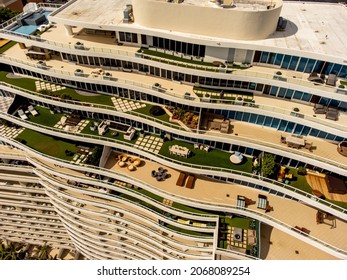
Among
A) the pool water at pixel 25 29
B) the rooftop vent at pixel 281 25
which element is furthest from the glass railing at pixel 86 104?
the rooftop vent at pixel 281 25

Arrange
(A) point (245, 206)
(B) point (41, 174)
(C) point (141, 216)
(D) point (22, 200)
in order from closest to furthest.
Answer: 1. (A) point (245, 206)
2. (C) point (141, 216)
3. (B) point (41, 174)
4. (D) point (22, 200)

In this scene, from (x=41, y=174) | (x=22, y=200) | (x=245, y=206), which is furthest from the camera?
(x=22, y=200)

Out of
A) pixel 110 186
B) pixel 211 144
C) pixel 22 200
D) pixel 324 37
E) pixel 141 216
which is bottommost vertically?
pixel 22 200

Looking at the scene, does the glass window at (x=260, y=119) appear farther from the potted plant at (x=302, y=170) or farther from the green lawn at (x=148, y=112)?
the green lawn at (x=148, y=112)

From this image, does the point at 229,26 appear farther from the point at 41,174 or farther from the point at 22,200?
the point at 22,200

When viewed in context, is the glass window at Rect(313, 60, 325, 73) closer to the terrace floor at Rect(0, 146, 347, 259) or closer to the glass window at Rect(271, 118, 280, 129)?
the glass window at Rect(271, 118, 280, 129)

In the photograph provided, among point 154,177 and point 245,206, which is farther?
point 154,177

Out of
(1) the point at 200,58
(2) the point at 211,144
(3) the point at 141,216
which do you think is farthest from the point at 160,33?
(3) the point at 141,216
